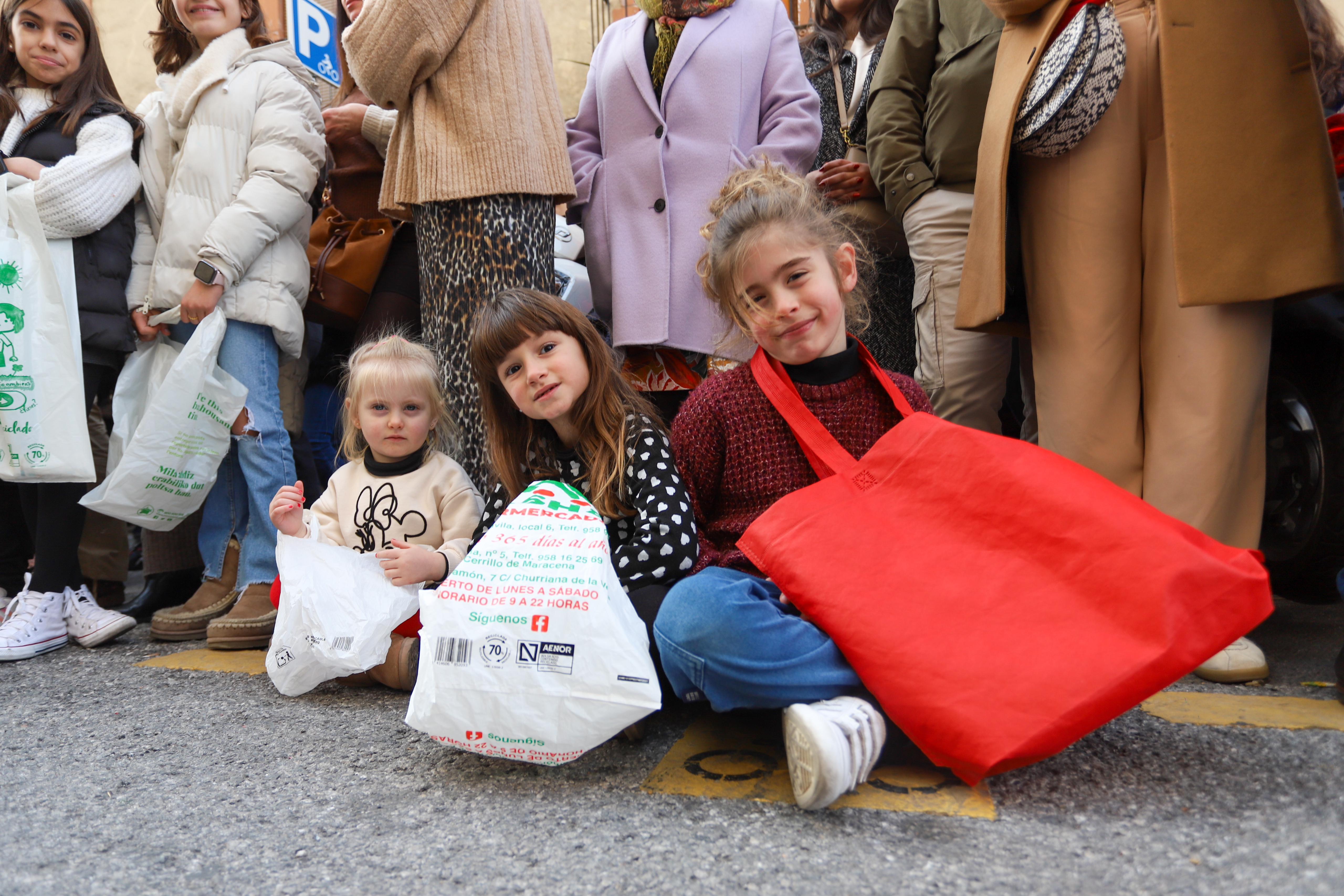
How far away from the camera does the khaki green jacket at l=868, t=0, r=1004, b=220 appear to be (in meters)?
2.37

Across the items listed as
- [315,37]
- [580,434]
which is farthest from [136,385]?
[315,37]

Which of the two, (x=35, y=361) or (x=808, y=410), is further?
(x=35, y=361)

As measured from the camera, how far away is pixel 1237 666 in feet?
6.02

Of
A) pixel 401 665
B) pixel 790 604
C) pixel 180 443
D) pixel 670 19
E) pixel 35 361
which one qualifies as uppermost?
pixel 670 19

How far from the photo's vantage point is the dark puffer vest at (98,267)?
2693mm

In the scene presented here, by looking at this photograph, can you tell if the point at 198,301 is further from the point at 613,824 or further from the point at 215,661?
the point at 613,824

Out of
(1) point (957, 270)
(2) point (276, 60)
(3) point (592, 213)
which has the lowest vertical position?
(1) point (957, 270)

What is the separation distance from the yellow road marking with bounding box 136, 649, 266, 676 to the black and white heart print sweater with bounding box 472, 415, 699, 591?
0.88m

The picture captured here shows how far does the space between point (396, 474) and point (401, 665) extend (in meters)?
0.55

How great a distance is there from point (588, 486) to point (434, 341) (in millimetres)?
781

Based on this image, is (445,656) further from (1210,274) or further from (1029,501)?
(1210,274)

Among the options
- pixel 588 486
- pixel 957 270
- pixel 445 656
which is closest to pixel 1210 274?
pixel 957 270

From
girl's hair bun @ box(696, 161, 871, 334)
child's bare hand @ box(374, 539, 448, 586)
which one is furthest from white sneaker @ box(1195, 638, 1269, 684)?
child's bare hand @ box(374, 539, 448, 586)

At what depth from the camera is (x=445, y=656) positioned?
4.78ft
